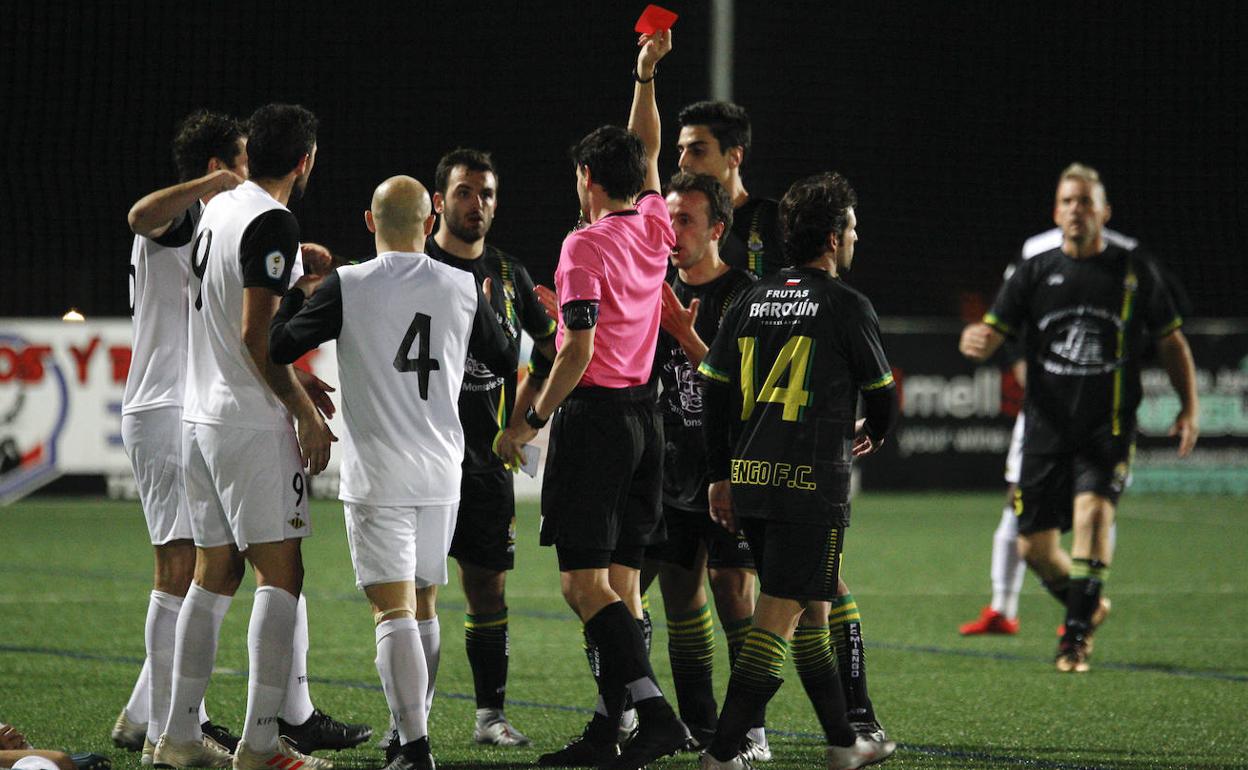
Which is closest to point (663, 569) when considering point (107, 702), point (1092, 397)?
point (107, 702)

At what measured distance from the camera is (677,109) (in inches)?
717

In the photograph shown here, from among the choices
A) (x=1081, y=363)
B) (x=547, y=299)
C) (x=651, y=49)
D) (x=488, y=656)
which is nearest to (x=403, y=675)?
(x=488, y=656)

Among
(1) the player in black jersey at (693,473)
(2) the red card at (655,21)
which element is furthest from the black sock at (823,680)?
(2) the red card at (655,21)

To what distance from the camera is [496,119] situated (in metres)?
22.6

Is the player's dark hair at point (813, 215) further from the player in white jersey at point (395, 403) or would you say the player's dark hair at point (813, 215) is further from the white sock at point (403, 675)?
the white sock at point (403, 675)

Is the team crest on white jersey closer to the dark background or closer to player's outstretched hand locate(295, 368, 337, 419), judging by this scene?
player's outstretched hand locate(295, 368, 337, 419)

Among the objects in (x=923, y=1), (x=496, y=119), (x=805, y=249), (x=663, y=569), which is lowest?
(x=663, y=569)

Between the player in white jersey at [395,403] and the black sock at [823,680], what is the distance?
1.28 m

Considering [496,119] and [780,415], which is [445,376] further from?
[496,119]

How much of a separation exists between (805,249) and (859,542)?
347 inches

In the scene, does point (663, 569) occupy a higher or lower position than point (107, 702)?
higher

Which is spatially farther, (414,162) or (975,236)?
(975,236)

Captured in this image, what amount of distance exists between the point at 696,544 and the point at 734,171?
156cm

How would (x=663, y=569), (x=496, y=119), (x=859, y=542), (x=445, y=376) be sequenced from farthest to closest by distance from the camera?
(x=496, y=119)
(x=859, y=542)
(x=663, y=569)
(x=445, y=376)
